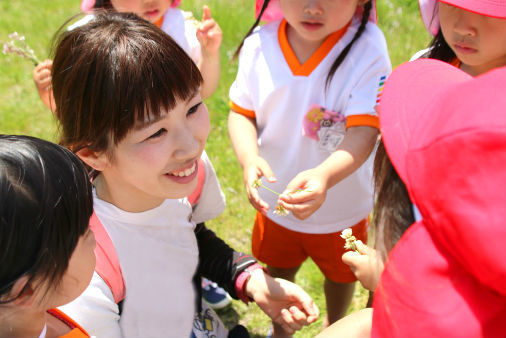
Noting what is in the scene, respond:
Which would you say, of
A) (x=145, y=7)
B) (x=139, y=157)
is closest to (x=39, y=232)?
(x=139, y=157)

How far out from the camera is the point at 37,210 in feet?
3.27

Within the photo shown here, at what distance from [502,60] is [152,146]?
1.17m

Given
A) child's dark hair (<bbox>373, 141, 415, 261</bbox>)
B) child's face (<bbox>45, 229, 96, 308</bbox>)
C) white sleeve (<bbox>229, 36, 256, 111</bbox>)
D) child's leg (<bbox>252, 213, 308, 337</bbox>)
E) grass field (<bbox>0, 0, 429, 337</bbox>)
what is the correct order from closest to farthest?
child's dark hair (<bbox>373, 141, 415, 261</bbox>) < child's face (<bbox>45, 229, 96, 308</bbox>) < white sleeve (<bbox>229, 36, 256, 111</bbox>) < child's leg (<bbox>252, 213, 308, 337</bbox>) < grass field (<bbox>0, 0, 429, 337</bbox>)

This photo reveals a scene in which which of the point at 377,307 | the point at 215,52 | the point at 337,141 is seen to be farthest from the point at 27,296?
the point at 215,52

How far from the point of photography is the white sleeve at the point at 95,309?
136cm

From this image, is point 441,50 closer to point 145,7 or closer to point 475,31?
point 475,31

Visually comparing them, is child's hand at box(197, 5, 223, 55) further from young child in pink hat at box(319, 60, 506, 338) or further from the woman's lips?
young child in pink hat at box(319, 60, 506, 338)

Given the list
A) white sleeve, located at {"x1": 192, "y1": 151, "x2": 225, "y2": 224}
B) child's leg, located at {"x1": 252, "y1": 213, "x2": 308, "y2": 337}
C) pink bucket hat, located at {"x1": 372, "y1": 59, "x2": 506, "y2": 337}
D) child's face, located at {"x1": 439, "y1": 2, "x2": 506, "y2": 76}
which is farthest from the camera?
child's leg, located at {"x1": 252, "y1": 213, "x2": 308, "y2": 337}

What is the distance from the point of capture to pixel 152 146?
4.64 feet

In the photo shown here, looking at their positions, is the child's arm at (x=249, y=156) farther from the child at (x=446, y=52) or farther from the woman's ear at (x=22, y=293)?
the woman's ear at (x=22, y=293)

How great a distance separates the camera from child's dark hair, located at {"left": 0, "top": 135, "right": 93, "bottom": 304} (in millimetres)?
959

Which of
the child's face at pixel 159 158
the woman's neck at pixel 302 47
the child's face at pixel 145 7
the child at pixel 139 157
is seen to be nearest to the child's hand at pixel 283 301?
the child at pixel 139 157

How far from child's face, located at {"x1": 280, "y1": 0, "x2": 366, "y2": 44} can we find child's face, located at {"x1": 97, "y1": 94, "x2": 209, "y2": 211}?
1.83 feet

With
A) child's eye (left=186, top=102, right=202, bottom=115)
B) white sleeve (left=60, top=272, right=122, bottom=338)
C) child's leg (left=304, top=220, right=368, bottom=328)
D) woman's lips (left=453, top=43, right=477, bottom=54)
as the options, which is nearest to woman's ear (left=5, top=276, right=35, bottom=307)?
white sleeve (left=60, top=272, right=122, bottom=338)
